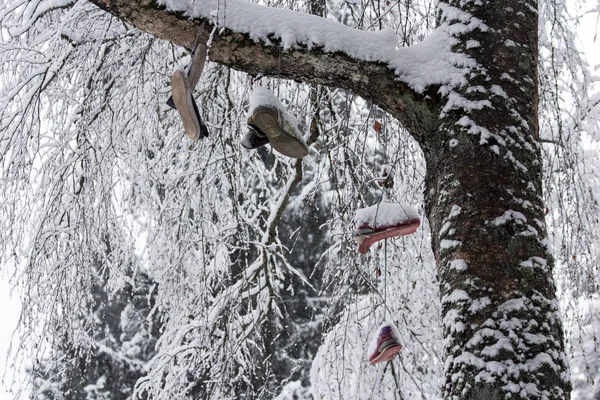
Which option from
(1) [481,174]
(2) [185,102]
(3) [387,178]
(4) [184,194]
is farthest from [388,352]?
(4) [184,194]

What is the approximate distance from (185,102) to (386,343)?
119cm

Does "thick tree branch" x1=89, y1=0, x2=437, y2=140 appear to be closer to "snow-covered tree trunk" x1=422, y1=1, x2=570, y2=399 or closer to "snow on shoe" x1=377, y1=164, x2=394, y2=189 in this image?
"snow-covered tree trunk" x1=422, y1=1, x2=570, y2=399

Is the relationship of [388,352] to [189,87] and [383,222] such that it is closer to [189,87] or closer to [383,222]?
[383,222]

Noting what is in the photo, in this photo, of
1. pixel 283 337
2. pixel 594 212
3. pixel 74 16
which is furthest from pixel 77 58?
pixel 283 337

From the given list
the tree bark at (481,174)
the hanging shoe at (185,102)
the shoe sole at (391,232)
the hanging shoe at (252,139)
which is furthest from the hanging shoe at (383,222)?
the hanging shoe at (185,102)

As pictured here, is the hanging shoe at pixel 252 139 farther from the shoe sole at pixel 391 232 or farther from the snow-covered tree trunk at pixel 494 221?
the snow-covered tree trunk at pixel 494 221

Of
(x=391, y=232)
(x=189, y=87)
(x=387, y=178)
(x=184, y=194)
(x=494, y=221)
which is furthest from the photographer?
(x=184, y=194)

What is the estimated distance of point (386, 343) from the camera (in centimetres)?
239

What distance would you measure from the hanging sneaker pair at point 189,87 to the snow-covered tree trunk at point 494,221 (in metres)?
0.69

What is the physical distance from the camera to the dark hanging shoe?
188 cm

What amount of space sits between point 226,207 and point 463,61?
8.22ft

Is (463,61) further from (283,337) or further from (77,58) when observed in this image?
(283,337)

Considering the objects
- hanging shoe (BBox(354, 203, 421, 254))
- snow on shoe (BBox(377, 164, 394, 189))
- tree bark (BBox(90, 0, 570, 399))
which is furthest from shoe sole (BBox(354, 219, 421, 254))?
tree bark (BBox(90, 0, 570, 399))

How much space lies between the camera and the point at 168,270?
11.6 feet
